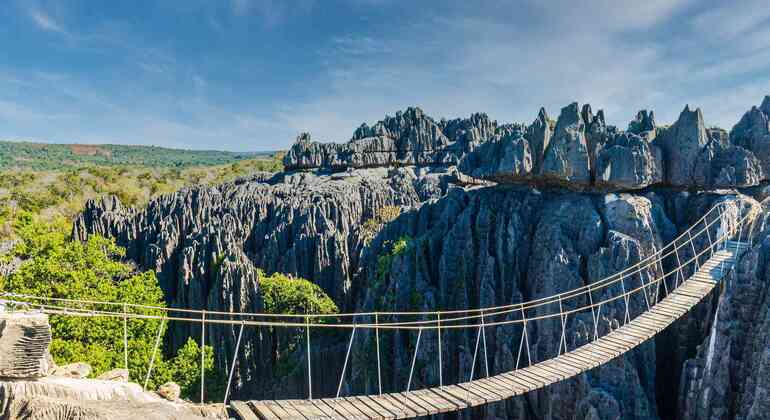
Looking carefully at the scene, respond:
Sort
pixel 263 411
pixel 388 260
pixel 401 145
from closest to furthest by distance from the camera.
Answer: pixel 263 411
pixel 388 260
pixel 401 145

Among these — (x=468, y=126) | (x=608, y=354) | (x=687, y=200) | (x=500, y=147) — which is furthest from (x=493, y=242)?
(x=468, y=126)

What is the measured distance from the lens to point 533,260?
22.0 meters

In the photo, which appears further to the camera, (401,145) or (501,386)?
(401,145)

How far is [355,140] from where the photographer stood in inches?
3287

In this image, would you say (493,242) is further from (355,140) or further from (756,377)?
(355,140)

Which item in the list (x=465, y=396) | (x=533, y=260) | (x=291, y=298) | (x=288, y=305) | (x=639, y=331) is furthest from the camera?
(x=288, y=305)

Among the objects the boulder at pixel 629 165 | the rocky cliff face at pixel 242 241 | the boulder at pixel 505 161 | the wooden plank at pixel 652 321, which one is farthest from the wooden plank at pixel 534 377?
the rocky cliff face at pixel 242 241

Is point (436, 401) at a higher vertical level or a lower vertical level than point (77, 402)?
lower

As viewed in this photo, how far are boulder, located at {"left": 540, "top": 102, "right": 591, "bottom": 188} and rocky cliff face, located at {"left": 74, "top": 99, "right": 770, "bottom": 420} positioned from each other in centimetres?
6

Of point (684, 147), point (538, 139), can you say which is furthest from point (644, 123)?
point (538, 139)

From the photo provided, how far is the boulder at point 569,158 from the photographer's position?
22.5 metres

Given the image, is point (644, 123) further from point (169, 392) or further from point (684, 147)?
point (169, 392)

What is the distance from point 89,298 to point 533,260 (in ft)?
59.0

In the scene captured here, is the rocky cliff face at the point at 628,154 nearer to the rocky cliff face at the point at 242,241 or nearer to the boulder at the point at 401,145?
the rocky cliff face at the point at 242,241
